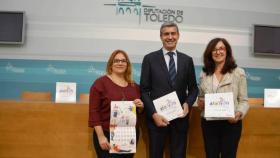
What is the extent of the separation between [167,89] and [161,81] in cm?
8

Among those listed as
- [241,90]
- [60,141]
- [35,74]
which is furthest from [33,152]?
[35,74]

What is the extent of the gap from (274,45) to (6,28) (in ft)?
13.9

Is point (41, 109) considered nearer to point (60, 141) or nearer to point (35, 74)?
point (60, 141)

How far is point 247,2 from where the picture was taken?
5.20 metres

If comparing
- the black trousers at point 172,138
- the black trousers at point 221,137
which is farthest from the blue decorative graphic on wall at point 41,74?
the black trousers at point 221,137

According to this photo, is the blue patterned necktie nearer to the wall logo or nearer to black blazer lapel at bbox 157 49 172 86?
black blazer lapel at bbox 157 49 172 86

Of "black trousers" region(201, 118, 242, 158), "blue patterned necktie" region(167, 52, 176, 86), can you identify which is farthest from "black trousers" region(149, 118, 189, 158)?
"blue patterned necktie" region(167, 52, 176, 86)

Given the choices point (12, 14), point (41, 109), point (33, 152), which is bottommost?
point (33, 152)

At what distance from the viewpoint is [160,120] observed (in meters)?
2.31

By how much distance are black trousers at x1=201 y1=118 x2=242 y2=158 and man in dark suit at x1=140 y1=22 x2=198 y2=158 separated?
0.18m

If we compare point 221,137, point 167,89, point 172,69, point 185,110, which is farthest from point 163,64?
point 221,137

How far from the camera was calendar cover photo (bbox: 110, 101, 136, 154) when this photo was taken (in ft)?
7.20

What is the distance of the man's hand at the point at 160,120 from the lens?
231 cm

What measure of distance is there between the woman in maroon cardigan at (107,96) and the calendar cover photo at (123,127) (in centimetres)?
4
